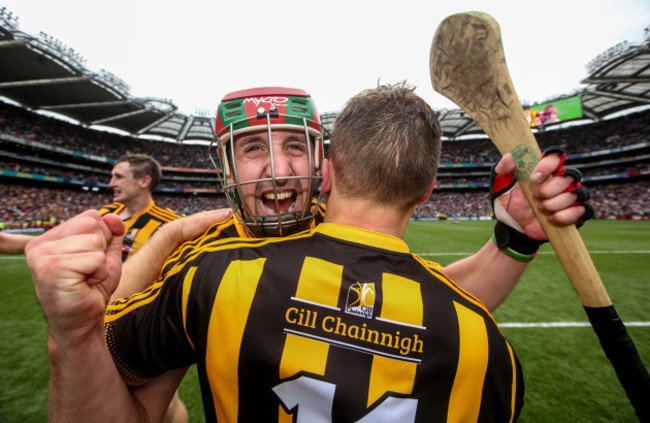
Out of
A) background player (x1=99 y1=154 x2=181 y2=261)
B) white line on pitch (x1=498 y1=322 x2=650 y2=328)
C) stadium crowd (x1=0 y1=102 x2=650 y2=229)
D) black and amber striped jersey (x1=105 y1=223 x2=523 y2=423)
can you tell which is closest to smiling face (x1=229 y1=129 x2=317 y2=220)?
black and amber striped jersey (x1=105 y1=223 x2=523 y2=423)

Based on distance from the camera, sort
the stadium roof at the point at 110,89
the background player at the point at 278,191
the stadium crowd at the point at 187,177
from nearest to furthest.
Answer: the background player at the point at 278,191, the stadium roof at the point at 110,89, the stadium crowd at the point at 187,177

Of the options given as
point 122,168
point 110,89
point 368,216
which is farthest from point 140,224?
point 110,89

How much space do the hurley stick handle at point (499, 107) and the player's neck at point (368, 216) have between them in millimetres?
633

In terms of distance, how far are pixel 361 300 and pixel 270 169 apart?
95cm

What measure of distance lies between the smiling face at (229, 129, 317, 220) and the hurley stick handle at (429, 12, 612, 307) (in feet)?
2.97

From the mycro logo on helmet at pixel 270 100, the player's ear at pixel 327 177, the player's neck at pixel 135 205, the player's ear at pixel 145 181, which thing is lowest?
the player's neck at pixel 135 205

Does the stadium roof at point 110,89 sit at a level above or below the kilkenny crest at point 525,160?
above

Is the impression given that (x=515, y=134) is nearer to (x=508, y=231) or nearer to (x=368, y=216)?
(x=508, y=231)

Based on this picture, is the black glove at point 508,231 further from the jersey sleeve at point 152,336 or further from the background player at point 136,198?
the background player at point 136,198

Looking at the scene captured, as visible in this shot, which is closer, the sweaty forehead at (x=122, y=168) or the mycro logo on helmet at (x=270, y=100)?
the mycro logo on helmet at (x=270, y=100)

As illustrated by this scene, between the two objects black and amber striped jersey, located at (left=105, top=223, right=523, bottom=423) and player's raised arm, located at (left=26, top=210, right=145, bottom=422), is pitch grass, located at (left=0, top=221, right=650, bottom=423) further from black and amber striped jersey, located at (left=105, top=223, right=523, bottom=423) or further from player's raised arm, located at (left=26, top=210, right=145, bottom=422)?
black and amber striped jersey, located at (left=105, top=223, right=523, bottom=423)

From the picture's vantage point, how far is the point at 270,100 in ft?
5.73

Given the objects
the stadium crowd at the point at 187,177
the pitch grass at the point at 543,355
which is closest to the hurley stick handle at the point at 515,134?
the pitch grass at the point at 543,355

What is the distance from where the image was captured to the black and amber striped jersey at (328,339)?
3.18ft
